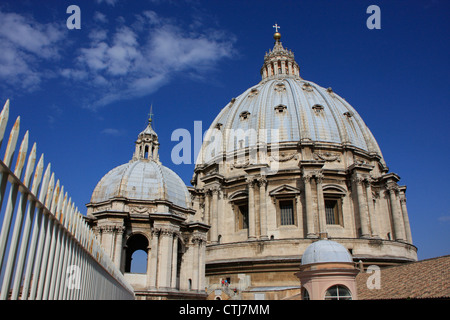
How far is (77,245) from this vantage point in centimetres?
543

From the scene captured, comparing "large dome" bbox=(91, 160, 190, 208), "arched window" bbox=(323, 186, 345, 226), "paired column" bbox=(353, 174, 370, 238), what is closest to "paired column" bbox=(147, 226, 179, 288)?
"large dome" bbox=(91, 160, 190, 208)

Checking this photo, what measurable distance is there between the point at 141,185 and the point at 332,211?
23795mm

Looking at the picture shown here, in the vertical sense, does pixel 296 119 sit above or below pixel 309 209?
above

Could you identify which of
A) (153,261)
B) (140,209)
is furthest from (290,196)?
(153,261)

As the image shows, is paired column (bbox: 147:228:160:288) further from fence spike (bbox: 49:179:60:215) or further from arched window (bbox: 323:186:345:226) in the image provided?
arched window (bbox: 323:186:345:226)

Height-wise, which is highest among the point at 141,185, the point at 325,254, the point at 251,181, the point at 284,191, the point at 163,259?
the point at 251,181

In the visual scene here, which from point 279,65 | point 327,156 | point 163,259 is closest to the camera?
point 163,259

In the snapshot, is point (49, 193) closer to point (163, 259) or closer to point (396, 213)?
point (163, 259)

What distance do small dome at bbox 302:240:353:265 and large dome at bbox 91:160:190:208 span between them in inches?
422

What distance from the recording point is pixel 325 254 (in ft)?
64.4

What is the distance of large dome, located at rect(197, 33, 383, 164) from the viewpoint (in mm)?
46938

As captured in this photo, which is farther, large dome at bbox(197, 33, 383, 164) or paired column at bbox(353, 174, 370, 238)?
large dome at bbox(197, 33, 383, 164)

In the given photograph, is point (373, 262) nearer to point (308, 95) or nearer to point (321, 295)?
point (321, 295)
